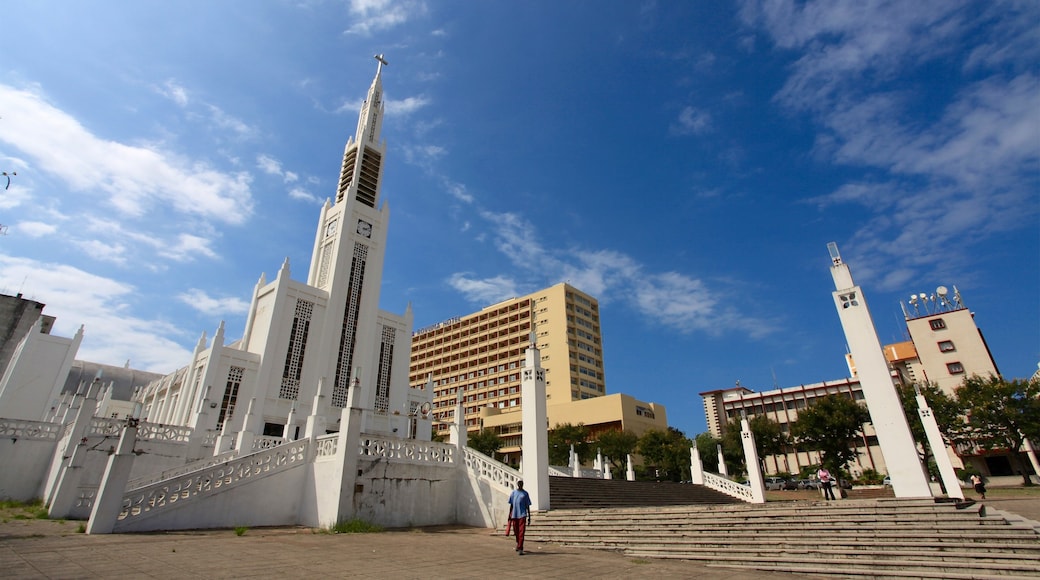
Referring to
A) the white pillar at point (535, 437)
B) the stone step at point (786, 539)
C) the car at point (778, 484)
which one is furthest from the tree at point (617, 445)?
the stone step at point (786, 539)

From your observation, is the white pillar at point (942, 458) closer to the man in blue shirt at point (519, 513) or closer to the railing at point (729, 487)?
the railing at point (729, 487)

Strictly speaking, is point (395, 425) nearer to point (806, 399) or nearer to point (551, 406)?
point (551, 406)

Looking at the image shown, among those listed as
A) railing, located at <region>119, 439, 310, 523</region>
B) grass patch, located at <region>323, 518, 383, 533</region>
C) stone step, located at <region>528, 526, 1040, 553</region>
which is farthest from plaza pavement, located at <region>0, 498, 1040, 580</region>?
grass patch, located at <region>323, 518, 383, 533</region>

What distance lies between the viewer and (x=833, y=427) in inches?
1328

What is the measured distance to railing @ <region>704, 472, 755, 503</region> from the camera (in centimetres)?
2109

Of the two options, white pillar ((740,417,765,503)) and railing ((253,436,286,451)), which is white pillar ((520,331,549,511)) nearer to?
white pillar ((740,417,765,503))

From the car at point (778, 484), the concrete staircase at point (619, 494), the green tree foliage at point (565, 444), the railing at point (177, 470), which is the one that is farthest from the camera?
the green tree foliage at point (565, 444)

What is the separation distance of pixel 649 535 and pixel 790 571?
2.91m

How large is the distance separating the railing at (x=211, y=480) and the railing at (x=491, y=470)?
4869 millimetres

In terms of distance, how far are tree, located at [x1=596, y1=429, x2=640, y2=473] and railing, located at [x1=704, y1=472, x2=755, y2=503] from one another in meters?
26.1

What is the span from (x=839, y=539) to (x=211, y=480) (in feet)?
44.3

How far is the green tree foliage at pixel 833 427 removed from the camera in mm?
33688

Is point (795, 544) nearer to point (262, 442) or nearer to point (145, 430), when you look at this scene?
point (262, 442)

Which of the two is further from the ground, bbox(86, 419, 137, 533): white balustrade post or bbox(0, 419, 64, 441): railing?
bbox(0, 419, 64, 441): railing
